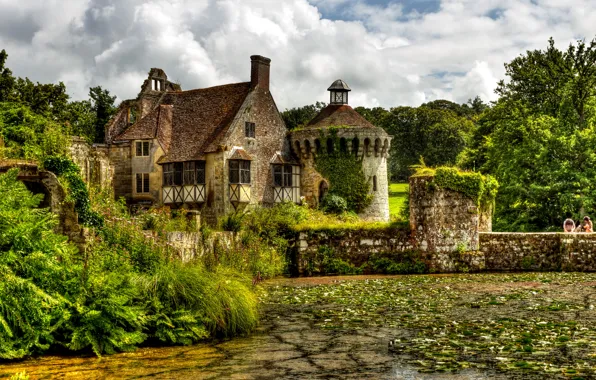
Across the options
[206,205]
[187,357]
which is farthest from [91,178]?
[187,357]

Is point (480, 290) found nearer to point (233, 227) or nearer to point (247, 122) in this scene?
point (233, 227)

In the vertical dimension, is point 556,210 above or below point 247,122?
below

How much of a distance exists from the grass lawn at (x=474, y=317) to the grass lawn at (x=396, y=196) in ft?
113

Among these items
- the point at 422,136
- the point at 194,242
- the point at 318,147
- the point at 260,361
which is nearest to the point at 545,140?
the point at 318,147

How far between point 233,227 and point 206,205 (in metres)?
12.5

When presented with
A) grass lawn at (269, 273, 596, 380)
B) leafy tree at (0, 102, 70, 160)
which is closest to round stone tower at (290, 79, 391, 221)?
leafy tree at (0, 102, 70, 160)

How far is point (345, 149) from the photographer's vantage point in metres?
39.9

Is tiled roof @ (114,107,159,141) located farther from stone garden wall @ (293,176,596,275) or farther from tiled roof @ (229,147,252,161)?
stone garden wall @ (293,176,596,275)

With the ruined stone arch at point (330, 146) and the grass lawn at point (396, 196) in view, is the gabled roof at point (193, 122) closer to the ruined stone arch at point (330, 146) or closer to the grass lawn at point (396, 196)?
the ruined stone arch at point (330, 146)

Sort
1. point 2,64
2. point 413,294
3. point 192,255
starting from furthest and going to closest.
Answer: point 2,64, point 192,255, point 413,294

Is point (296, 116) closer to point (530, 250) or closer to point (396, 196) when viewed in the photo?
point (396, 196)

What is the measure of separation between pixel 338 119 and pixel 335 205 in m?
5.48

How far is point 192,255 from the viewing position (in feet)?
69.0

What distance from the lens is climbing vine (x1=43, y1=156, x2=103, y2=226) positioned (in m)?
15.3
